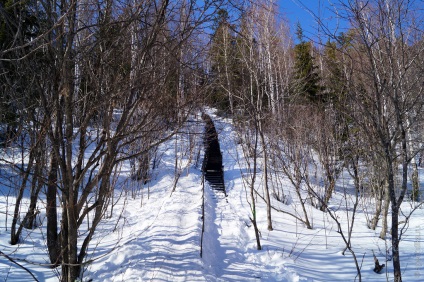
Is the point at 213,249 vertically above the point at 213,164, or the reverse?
the point at 213,164

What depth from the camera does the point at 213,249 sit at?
5965 millimetres

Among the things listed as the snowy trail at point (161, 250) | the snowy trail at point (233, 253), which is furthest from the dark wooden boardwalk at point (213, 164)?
the snowy trail at point (161, 250)

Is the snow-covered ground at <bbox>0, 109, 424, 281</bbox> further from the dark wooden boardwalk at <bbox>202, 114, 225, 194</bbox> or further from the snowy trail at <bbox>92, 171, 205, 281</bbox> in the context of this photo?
the dark wooden boardwalk at <bbox>202, 114, 225, 194</bbox>

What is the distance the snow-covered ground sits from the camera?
4691mm

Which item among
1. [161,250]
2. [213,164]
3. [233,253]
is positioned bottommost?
[233,253]

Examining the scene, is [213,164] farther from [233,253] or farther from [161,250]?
[161,250]

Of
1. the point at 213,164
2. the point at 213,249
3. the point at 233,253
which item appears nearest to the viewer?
the point at 233,253

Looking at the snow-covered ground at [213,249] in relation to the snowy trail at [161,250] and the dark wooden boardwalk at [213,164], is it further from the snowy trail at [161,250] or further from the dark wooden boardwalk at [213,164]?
the dark wooden boardwalk at [213,164]

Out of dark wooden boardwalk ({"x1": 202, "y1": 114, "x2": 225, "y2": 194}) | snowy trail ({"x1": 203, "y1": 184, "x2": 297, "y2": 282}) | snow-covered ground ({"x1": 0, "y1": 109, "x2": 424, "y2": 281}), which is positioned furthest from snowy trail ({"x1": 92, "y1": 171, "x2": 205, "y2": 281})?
dark wooden boardwalk ({"x1": 202, "y1": 114, "x2": 225, "y2": 194})

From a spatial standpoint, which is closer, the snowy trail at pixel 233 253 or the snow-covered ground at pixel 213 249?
the snow-covered ground at pixel 213 249

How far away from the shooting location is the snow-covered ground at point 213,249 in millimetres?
4691

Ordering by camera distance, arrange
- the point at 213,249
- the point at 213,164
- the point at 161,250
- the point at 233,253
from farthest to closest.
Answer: the point at 213,164 → the point at 213,249 → the point at 233,253 → the point at 161,250

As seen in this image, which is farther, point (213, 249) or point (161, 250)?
point (213, 249)

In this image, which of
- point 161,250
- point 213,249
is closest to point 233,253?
point 213,249
